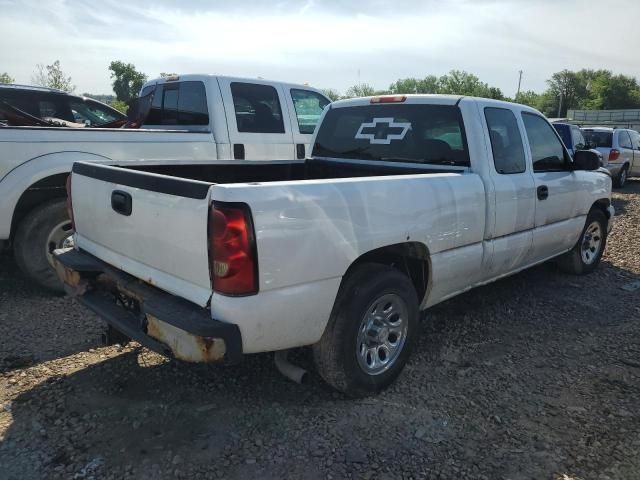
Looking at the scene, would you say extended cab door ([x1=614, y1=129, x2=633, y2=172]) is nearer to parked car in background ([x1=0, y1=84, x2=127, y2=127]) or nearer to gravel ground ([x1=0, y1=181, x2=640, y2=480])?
gravel ground ([x1=0, y1=181, x2=640, y2=480])

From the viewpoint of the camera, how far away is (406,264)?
11.5 ft

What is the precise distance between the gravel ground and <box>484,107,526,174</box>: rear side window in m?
1.37

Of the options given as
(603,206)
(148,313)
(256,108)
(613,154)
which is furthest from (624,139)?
(148,313)

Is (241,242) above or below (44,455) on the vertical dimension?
above

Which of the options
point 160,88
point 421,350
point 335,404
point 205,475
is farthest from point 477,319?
point 160,88

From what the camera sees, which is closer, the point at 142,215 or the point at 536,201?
the point at 142,215

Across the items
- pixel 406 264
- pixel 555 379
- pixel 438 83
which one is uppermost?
pixel 438 83

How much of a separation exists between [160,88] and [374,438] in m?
5.31

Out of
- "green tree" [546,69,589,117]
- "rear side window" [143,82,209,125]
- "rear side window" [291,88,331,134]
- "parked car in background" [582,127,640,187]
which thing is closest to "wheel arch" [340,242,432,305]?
"rear side window" [143,82,209,125]

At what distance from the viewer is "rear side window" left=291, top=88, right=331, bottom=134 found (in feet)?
22.0

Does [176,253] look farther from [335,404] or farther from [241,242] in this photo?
[335,404]

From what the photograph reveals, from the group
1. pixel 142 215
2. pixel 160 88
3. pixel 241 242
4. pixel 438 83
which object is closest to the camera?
pixel 241 242

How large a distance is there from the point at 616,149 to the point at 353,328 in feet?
44.5

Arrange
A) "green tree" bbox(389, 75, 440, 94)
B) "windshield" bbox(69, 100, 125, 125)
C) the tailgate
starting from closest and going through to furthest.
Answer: the tailgate < "windshield" bbox(69, 100, 125, 125) < "green tree" bbox(389, 75, 440, 94)
